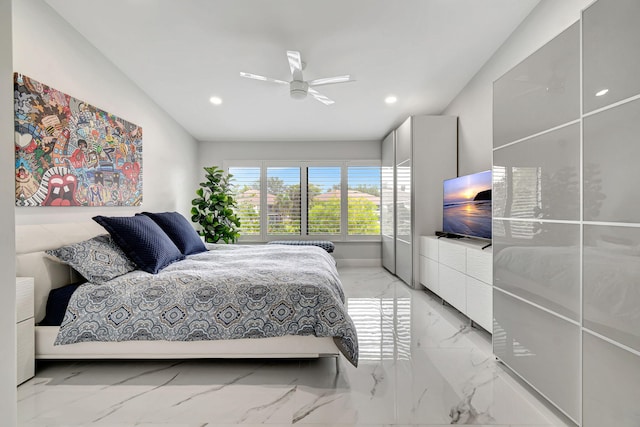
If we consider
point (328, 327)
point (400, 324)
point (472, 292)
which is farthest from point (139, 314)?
point (472, 292)

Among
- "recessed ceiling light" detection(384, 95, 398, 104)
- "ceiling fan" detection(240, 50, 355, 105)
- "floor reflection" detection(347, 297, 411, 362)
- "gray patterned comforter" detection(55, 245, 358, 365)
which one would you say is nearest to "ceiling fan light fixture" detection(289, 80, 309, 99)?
"ceiling fan" detection(240, 50, 355, 105)

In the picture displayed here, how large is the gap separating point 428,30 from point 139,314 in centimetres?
336

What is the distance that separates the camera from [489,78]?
3.53 m

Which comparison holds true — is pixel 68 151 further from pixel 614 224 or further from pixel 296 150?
pixel 296 150

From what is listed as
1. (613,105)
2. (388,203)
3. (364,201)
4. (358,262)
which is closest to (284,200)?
(364,201)

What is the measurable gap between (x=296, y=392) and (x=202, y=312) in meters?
0.76

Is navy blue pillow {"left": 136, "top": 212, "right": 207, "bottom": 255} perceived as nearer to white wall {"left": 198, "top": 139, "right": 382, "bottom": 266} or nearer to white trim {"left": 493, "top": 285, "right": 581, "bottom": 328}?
white wall {"left": 198, "top": 139, "right": 382, "bottom": 266}

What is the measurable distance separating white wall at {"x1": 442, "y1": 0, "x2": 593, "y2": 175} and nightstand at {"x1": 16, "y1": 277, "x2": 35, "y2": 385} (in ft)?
13.3

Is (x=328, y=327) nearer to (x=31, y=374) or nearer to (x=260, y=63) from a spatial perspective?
(x=31, y=374)

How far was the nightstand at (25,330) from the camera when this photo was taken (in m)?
1.88

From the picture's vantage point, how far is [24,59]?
2256 millimetres

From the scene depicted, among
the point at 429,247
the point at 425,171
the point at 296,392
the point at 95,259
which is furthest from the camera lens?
the point at 425,171

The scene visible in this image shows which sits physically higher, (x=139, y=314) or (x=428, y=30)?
(x=428, y=30)

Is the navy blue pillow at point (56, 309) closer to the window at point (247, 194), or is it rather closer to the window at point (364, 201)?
the window at point (247, 194)
